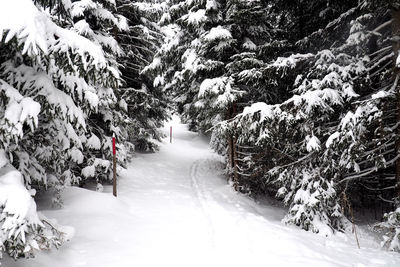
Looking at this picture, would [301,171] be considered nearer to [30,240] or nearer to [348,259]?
[348,259]

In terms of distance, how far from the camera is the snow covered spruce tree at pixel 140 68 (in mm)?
12938

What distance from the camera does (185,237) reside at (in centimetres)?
570

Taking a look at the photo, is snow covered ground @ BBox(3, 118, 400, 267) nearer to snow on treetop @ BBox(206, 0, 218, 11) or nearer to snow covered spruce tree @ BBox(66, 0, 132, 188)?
snow covered spruce tree @ BBox(66, 0, 132, 188)

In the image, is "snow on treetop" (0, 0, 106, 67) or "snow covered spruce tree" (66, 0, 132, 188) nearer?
"snow on treetop" (0, 0, 106, 67)

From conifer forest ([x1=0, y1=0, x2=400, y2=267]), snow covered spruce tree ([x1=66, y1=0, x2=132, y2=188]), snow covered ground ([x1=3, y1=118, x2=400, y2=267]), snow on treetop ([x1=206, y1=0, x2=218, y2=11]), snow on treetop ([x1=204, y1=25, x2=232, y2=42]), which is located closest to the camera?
conifer forest ([x1=0, y1=0, x2=400, y2=267])

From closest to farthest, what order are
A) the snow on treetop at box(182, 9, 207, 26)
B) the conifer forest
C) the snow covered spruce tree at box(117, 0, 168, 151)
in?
the conifer forest → the snow on treetop at box(182, 9, 207, 26) → the snow covered spruce tree at box(117, 0, 168, 151)

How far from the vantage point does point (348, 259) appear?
5.22 metres

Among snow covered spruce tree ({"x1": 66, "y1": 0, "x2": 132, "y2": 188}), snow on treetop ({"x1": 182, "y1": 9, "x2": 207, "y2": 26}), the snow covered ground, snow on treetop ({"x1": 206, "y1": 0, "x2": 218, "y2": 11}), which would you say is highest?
snow on treetop ({"x1": 206, "y1": 0, "x2": 218, "y2": 11})

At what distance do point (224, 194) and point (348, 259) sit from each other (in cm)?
485

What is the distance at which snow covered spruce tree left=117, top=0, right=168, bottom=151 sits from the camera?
1294 cm

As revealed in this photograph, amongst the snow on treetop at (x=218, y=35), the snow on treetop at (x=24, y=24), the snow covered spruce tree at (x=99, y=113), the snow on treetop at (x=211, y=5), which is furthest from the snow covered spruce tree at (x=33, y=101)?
the snow on treetop at (x=211, y=5)

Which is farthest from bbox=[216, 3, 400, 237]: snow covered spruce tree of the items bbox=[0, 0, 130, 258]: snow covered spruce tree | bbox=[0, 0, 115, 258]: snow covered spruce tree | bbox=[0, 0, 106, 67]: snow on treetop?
bbox=[0, 0, 106, 67]: snow on treetop

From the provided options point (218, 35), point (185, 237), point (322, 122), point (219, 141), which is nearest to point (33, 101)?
point (185, 237)

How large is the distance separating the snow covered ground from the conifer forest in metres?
0.04
